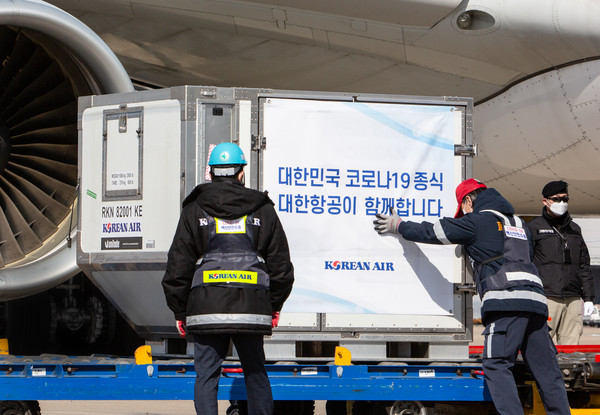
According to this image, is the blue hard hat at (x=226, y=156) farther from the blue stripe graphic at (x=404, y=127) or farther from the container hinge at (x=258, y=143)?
the blue stripe graphic at (x=404, y=127)

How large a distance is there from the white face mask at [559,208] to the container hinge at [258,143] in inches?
81.8

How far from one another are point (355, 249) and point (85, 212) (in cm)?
155

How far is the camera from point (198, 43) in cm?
760

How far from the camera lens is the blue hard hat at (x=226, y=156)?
4.28 metres

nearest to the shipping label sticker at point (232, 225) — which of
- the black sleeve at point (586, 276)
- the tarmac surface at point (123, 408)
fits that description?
the black sleeve at point (586, 276)

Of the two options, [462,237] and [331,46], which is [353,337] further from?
[331,46]

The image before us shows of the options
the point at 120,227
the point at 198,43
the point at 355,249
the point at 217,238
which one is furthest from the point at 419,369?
the point at 198,43

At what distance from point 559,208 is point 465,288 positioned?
121 centimetres

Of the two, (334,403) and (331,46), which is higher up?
(331,46)

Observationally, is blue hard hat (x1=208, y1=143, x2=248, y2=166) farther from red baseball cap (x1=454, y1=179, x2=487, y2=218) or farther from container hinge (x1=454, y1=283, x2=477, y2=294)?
container hinge (x1=454, y1=283, x2=477, y2=294)

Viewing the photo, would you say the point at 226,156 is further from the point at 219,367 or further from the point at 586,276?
the point at 586,276

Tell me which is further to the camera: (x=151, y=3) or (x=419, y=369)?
(x=151, y=3)

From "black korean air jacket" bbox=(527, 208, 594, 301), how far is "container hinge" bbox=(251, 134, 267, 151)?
2171mm

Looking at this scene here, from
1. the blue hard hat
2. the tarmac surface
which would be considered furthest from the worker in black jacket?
the tarmac surface
